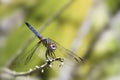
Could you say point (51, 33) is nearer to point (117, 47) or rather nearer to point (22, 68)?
point (117, 47)

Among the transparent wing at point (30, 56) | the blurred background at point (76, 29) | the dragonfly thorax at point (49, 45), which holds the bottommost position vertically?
the dragonfly thorax at point (49, 45)

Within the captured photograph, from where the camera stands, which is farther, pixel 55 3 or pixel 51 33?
pixel 55 3

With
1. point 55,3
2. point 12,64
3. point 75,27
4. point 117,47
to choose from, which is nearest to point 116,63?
point 117,47

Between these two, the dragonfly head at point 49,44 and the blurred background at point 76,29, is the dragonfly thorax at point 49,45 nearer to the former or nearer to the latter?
the dragonfly head at point 49,44

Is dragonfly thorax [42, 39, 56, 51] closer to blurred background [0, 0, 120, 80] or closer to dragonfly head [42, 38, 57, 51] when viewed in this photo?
dragonfly head [42, 38, 57, 51]

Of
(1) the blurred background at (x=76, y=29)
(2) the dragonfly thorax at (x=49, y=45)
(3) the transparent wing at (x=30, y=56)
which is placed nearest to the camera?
(2) the dragonfly thorax at (x=49, y=45)

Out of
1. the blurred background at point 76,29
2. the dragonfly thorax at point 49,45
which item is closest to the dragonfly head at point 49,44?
the dragonfly thorax at point 49,45

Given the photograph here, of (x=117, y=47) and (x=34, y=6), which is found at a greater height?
(x=34, y=6)

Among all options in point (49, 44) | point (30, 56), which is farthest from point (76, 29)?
point (49, 44)
